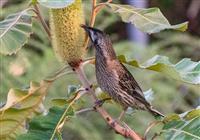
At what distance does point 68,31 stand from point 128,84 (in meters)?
0.18

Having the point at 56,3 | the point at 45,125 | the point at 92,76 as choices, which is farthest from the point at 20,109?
the point at 92,76

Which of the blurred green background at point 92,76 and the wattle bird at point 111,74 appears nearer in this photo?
the wattle bird at point 111,74

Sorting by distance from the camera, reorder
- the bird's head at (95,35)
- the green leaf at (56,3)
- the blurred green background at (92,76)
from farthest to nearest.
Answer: the blurred green background at (92,76), the bird's head at (95,35), the green leaf at (56,3)

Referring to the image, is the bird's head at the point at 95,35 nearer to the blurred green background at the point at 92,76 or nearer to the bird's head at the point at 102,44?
the bird's head at the point at 102,44

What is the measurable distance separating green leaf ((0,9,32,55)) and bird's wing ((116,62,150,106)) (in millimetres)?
202

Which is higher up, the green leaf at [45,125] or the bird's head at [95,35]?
the bird's head at [95,35]

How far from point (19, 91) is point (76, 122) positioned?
226 cm

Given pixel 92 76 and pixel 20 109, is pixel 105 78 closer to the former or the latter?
pixel 20 109

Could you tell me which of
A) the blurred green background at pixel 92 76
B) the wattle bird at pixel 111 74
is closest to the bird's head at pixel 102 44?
the wattle bird at pixel 111 74

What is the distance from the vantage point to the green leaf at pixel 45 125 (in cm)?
114

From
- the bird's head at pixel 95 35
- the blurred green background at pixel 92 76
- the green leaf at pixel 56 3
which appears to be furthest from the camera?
the blurred green background at pixel 92 76

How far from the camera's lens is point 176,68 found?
1.26 meters

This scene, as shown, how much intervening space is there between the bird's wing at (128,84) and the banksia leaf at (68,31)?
10cm

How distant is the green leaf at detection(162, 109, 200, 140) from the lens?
115 centimetres
